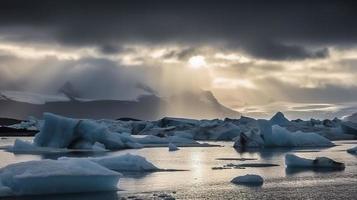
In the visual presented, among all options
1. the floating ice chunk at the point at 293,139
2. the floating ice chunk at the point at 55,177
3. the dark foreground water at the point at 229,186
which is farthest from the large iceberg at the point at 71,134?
the floating ice chunk at the point at 55,177

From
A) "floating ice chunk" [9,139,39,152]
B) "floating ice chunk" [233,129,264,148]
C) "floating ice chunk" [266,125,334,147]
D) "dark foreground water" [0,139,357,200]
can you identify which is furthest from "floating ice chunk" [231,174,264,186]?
"floating ice chunk" [233,129,264,148]

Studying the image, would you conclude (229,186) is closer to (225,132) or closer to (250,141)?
(250,141)

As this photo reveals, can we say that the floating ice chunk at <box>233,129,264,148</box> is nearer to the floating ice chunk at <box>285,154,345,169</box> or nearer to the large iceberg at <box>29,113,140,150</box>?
the large iceberg at <box>29,113,140,150</box>

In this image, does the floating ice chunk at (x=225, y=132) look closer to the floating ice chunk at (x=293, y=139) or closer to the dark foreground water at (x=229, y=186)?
the floating ice chunk at (x=293, y=139)

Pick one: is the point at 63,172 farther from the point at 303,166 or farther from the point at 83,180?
the point at 303,166

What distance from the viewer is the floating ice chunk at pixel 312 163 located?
747 inches

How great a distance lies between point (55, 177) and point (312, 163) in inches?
406

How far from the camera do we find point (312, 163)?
19312mm

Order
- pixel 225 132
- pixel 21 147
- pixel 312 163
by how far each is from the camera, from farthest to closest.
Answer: pixel 225 132 → pixel 21 147 → pixel 312 163

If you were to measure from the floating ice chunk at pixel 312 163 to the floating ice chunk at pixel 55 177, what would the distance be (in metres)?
8.28

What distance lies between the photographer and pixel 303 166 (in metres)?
19.3

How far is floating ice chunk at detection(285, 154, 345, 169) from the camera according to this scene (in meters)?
19.0

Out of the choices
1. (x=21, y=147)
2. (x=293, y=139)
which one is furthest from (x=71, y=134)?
(x=293, y=139)

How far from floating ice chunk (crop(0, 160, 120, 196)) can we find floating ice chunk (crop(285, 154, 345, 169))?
8.28 metres
